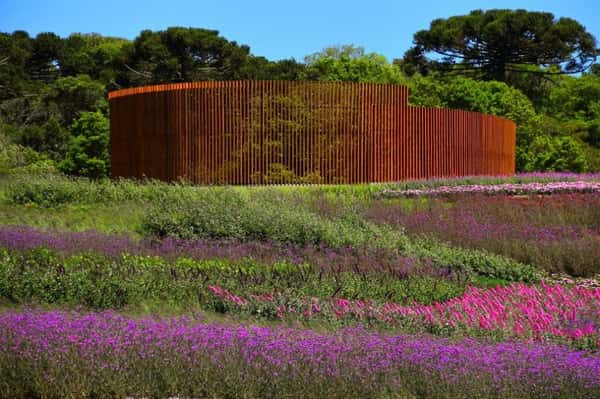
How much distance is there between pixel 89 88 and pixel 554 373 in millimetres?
39189

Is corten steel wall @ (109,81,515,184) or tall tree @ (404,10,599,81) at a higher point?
tall tree @ (404,10,599,81)

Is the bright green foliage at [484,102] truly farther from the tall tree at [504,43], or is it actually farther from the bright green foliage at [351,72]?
the tall tree at [504,43]

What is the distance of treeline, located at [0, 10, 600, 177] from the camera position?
38156 millimetres

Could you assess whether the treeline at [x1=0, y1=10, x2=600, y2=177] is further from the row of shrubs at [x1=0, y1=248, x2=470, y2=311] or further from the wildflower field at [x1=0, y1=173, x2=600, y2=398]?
the row of shrubs at [x1=0, y1=248, x2=470, y2=311]

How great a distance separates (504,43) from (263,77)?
58.3 ft

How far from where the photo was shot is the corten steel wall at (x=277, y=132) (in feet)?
69.5

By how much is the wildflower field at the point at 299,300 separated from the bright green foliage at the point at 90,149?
19.6m

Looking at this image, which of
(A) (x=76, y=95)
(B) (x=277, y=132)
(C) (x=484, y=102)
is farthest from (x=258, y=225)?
(A) (x=76, y=95)

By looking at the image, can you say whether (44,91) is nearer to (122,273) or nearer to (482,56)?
(482,56)

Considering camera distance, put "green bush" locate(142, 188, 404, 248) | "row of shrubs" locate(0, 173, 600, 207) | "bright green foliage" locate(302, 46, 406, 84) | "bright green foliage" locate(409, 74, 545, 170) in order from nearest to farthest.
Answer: "green bush" locate(142, 188, 404, 248) < "row of shrubs" locate(0, 173, 600, 207) < "bright green foliage" locate(409, 74, 545, 170) < "bright green foliage" locate(302, 46, 406, 84)

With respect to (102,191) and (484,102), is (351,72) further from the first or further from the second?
(102,191)

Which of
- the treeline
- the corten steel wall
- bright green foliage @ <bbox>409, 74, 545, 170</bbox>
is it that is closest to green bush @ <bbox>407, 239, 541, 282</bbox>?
the corten steel wall

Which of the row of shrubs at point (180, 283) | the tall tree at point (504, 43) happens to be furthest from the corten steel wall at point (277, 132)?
the tall tree at point (504, 43)

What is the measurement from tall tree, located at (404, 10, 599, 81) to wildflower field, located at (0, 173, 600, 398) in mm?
36969
